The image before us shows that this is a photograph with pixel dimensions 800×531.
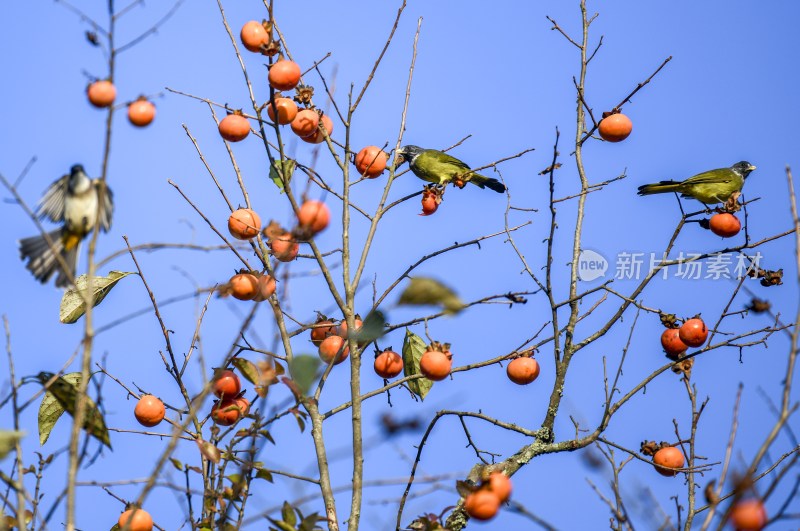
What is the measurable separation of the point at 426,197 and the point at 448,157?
7.17 ft

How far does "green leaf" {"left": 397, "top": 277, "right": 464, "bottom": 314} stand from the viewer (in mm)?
2406

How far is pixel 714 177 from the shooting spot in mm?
6340

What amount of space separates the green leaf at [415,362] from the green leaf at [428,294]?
1241 mm

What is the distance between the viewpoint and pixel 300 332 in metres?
3.42

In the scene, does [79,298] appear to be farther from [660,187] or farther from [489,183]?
[660,187]

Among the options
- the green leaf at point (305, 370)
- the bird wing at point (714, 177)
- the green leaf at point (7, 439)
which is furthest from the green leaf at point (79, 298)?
the bird wing at point (714, 177)

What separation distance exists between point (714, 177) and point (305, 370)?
4.74 m

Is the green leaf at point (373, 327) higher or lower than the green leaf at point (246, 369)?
lower

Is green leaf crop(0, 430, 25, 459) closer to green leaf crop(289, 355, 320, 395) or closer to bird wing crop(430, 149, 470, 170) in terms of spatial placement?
green leaf crop(289, 355, 320, 395)

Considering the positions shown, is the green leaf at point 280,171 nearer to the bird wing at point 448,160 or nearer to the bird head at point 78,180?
the bird head at point 78,180

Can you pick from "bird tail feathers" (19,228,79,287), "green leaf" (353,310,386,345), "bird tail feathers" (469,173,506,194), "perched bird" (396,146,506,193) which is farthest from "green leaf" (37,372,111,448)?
"bird tail feathers" (469,173,506,194)

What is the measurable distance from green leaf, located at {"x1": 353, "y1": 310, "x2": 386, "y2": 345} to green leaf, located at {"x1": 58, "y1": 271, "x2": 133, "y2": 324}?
1.41 m

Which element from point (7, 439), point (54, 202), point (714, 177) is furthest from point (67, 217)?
point (714, 177)

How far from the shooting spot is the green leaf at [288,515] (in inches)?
109
